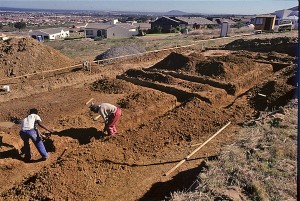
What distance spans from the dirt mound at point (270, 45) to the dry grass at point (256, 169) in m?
13.1

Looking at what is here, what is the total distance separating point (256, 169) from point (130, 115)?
5326mm

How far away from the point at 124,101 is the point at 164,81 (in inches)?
114

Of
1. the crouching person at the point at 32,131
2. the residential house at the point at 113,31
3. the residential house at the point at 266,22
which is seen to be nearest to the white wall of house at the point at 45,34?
the residential house at the point at 113,31

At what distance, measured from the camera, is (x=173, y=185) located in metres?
7.11

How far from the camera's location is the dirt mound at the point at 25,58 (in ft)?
57.8

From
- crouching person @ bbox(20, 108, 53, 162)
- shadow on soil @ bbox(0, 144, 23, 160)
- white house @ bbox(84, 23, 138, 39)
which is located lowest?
white house @ bbox(84, 23, 138, 39)

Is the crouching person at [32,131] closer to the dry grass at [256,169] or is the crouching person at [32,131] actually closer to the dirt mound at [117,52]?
the dry grass at [256,169]

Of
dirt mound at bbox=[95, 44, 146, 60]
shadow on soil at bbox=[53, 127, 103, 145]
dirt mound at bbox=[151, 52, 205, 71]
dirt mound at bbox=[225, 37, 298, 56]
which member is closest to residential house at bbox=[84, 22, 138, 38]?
dirt mound at bbox=[95, 44, 146, 60]

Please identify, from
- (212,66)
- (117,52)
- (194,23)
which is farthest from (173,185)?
(194,23)

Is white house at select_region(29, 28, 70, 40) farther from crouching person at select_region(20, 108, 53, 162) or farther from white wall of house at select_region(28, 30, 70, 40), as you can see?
crouching person at select_region(20, 108, 53, 162)

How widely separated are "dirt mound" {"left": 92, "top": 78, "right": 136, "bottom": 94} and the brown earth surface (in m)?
0.05

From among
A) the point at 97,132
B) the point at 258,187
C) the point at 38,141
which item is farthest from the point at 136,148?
the point at 258,187

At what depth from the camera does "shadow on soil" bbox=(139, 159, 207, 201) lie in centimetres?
684

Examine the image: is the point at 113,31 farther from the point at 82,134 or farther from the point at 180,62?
the point at 82,134
